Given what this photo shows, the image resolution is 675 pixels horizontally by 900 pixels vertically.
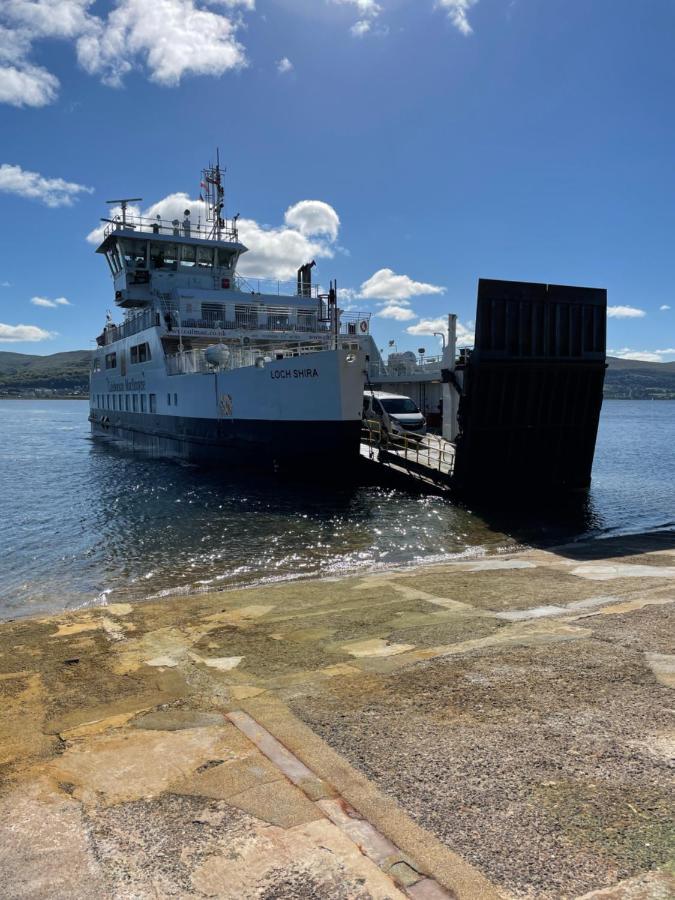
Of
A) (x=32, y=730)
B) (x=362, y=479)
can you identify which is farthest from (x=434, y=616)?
(x=362, y=479)

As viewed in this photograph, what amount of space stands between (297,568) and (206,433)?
51.8 ft

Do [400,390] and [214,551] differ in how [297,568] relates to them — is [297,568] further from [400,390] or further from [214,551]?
[400,390]

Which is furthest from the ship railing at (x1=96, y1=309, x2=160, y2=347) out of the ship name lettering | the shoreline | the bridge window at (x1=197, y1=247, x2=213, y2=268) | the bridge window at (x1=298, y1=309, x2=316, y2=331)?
the shoreline

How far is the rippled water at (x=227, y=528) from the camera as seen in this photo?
10.7m

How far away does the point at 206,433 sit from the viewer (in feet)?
84.7

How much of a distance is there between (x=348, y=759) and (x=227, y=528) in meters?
11.1

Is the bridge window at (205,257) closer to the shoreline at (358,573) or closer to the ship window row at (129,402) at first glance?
the ship window row at (129,402)

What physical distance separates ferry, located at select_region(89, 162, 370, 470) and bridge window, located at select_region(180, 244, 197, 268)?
0.06 meters

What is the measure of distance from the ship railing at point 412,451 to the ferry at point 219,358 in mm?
1315

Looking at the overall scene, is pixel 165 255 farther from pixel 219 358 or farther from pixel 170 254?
pixel 219 358

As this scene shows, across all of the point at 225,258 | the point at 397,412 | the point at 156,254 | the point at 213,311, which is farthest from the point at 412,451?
the point at 156,254

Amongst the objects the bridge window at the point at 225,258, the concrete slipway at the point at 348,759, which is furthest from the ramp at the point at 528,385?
the bridge window at the point at 225,258

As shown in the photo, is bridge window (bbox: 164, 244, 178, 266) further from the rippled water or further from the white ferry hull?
the rippled water

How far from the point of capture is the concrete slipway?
2.60m
